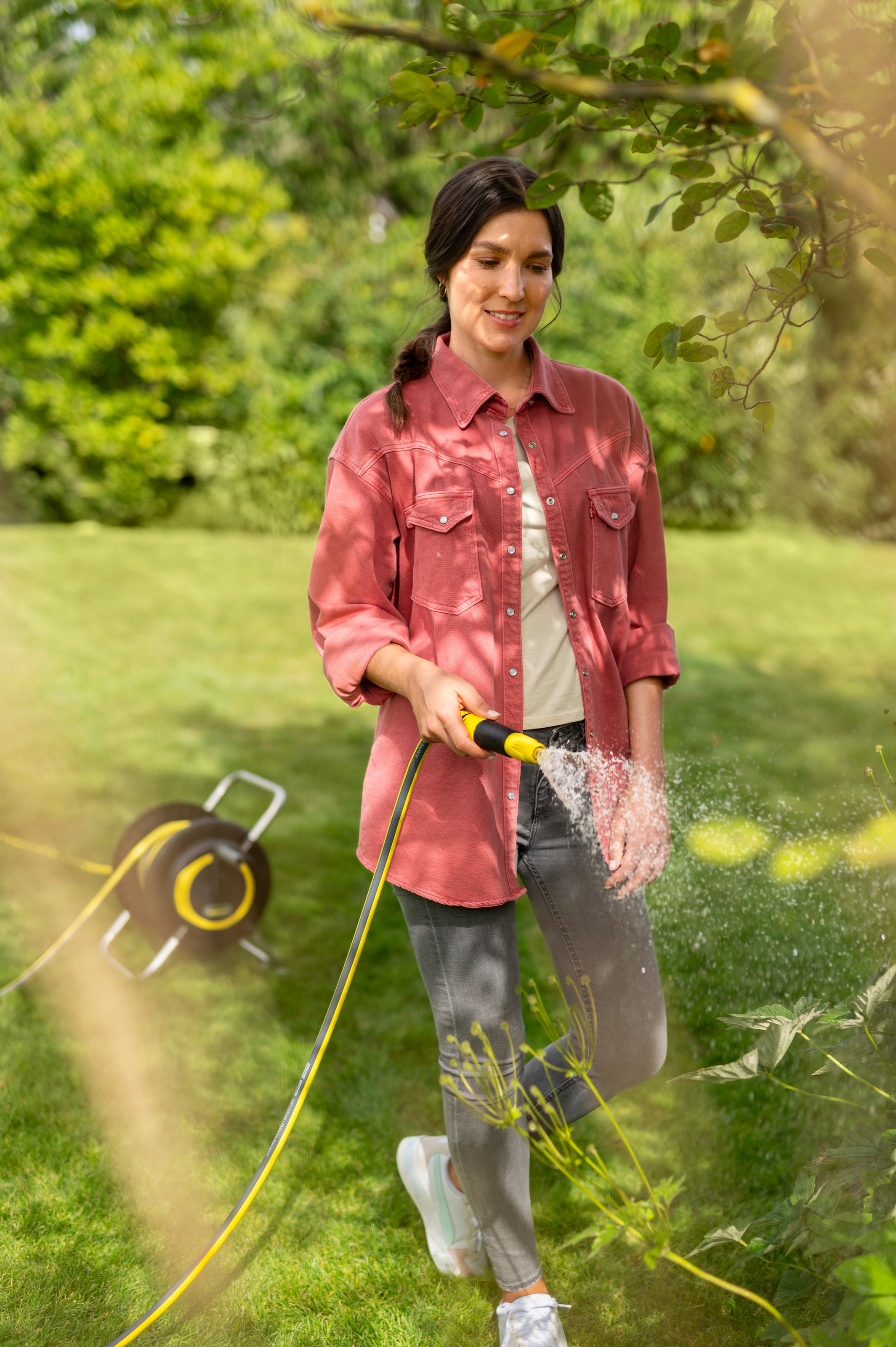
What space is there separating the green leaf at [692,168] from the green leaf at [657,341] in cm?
23

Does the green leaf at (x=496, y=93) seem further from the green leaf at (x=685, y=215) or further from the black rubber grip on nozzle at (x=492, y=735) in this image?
the black rubber grip on nozzle at (x=492, y=735)

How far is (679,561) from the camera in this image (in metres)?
10.1

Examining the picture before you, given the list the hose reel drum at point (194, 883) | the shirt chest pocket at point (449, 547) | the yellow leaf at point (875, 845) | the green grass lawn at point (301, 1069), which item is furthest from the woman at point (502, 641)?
the hose reel drum at point (194, 883)

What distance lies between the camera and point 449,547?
1855 millimetres

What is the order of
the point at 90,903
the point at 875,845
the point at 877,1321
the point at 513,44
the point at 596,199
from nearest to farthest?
the point at 513,44
the point at 877,1321
the point at 596,199
the point at 875,845
the point at 90,903

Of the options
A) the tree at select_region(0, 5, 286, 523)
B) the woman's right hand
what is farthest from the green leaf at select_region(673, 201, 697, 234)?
the tree at select_region(0, 5, 286, 523)

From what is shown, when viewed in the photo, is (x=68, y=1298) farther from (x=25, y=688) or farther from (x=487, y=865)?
(x=25, y=688)

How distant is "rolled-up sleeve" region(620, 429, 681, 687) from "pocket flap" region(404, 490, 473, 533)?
0.39 metres

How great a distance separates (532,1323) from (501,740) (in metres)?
1.13

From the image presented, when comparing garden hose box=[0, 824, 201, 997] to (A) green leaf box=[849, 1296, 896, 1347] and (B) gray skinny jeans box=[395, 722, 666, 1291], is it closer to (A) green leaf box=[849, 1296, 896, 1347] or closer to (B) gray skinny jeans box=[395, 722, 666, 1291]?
(B) gray skinny jeans box=[395, 722, 666, 1291]

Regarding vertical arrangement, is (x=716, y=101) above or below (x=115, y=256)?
below

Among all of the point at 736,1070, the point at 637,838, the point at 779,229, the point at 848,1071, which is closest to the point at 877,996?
the point at 848,1071

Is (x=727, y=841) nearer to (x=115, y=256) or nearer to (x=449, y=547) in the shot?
(x=449, y=547)

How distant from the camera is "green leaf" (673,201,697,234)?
165cm
